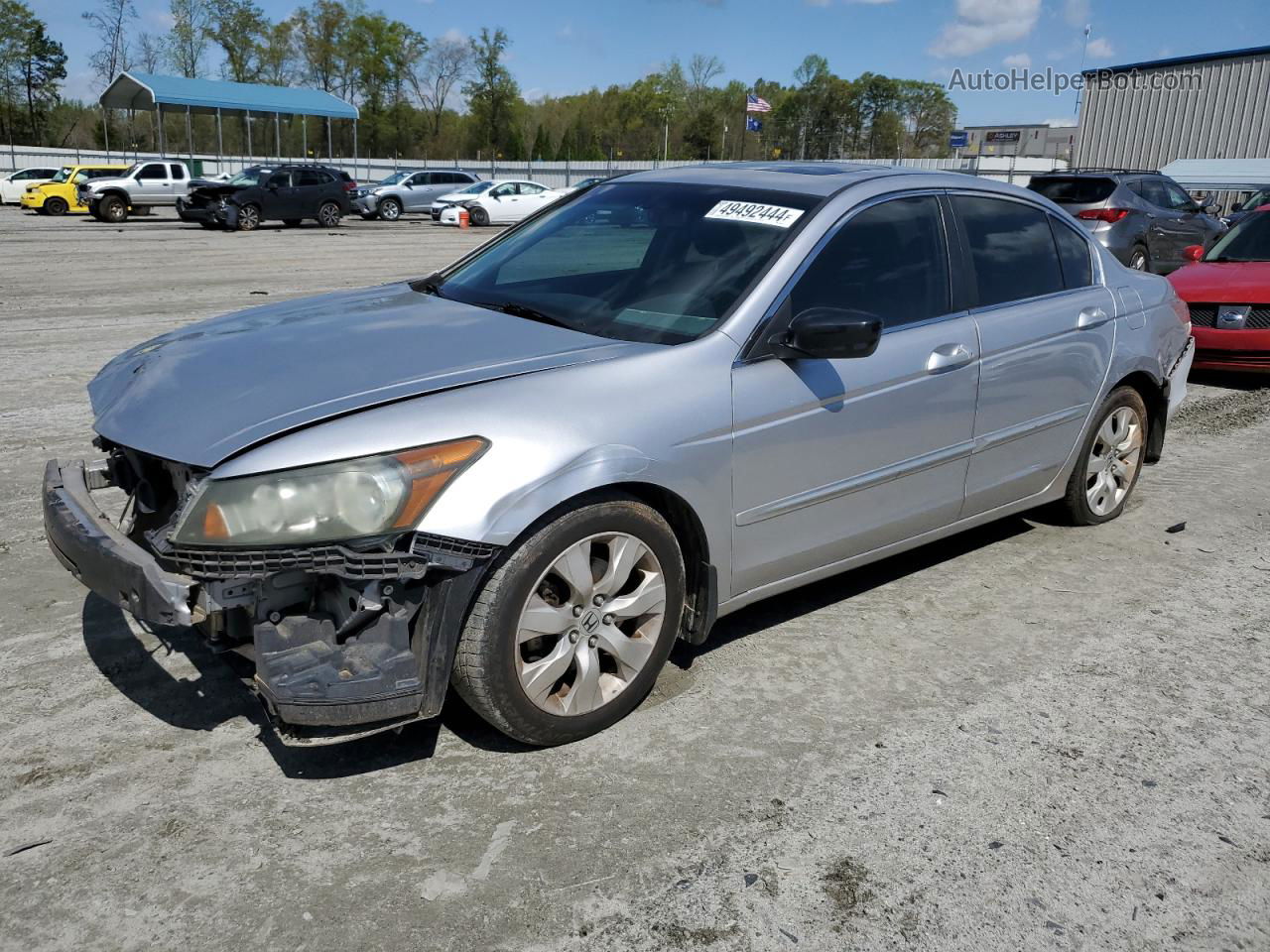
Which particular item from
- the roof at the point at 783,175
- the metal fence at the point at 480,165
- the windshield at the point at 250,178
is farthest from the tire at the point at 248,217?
the roof at the point at 783,175

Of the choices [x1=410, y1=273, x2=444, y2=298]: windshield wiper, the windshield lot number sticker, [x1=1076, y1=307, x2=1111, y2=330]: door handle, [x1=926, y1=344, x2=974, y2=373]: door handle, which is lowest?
[x1=926, y1=344, x2=974, y2=373]: door handle

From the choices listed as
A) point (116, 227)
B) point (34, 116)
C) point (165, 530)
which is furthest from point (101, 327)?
point (34, 116)

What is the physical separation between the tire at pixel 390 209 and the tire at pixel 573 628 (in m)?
35.6

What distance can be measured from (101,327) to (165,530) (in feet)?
29.7

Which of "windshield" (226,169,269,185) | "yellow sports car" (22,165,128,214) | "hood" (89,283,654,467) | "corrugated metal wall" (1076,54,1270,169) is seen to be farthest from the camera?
"corrugated metal wall" (1076,54,1270,169)

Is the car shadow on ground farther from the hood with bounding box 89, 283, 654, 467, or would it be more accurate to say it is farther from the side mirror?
the side mirror

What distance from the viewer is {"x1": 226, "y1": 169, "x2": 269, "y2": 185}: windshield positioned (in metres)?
30.6

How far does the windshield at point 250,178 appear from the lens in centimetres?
3061

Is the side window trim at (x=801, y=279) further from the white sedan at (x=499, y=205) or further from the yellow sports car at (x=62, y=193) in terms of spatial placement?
the yellow sports car at (x=62, y=193)

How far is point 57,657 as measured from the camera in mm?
3768

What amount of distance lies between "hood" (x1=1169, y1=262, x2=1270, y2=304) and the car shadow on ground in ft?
20.6

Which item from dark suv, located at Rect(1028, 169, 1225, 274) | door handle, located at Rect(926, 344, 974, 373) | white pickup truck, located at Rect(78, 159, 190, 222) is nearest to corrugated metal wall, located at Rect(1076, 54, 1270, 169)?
dark suv, located at Rect(1028, 169, 1225, 274)

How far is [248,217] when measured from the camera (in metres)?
29.5

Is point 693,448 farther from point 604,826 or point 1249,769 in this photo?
point 1249,769
